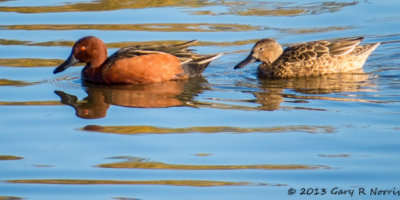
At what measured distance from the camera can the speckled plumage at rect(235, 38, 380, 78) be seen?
12.0 metres

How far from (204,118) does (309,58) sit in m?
2.87

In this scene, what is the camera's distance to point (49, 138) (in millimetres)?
8969

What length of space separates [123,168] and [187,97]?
293 centimetres

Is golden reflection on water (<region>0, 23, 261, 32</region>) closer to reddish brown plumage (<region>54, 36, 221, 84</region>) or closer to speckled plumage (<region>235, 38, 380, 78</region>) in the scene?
speckled plumage (<region>235, 38, 380, 78</region>)

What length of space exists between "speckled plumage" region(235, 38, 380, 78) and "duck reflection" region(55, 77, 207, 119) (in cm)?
91

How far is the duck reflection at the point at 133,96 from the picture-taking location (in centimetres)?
1027

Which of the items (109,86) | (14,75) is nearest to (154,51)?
(109,86)

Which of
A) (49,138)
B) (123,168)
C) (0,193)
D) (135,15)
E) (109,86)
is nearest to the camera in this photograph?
(0,193)

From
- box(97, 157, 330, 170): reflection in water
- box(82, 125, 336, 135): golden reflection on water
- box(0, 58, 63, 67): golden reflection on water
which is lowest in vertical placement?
box(97, 157, 330, 170): reflection in water

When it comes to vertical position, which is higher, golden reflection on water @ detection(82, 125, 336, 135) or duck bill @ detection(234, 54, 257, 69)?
duck bill @ detection(234, 54, 257, 69)

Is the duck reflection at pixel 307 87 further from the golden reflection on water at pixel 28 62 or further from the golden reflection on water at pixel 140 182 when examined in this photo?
the golden reflection on water at pixel 28 62

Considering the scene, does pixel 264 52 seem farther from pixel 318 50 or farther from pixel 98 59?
pixel 98 59

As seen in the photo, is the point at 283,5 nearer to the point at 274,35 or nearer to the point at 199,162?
the point at 274,35

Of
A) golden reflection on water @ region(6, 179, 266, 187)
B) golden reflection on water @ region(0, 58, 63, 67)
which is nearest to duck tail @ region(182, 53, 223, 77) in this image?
golden reflection on water @ region(0, 58, 63, 67)
